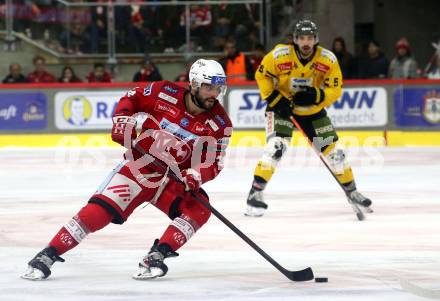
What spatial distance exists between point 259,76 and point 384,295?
425 cm

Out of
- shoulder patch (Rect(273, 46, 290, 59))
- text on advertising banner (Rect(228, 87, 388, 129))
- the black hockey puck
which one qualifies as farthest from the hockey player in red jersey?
text on advertising banner (Rect(228, 87, 388, 129))

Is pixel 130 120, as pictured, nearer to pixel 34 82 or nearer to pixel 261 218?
pixel 261 218

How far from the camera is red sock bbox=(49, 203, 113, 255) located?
645cm

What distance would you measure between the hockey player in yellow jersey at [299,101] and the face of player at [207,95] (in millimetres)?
3275

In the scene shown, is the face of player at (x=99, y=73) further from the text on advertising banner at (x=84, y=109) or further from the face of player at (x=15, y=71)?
the face of player at (x=15, y=71)

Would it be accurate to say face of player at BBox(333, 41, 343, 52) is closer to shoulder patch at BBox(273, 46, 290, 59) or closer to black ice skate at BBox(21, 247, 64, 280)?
shoulder patch at BBox(273, 46, 290, 59)

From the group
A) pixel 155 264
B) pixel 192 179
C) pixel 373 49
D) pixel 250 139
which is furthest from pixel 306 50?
pixel 373 49

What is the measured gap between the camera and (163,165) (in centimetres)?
666

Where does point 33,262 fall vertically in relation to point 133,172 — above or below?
below

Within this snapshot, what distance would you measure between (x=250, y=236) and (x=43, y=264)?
2423 mm

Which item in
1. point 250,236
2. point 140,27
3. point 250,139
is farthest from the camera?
point 140,27

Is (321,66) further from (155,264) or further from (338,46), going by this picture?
(338,46)

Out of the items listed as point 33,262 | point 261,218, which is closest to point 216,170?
point 33,262

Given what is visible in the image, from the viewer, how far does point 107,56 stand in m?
18.7
